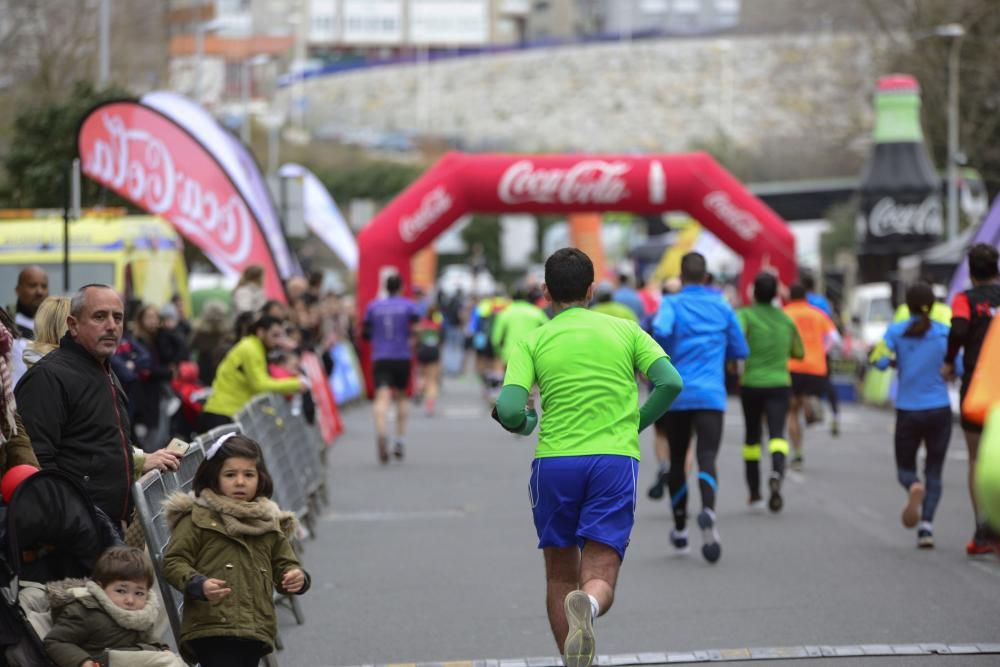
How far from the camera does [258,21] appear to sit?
151 meters

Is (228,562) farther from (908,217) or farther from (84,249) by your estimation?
(908,217)

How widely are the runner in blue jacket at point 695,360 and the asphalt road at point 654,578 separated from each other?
0.51 m

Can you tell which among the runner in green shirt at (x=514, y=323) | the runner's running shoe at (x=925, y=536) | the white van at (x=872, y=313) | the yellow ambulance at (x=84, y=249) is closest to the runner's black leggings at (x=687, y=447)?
the runner's running shoe at (x=925, y=536)

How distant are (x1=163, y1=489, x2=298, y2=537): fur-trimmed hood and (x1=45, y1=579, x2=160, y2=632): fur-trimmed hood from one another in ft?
2.03

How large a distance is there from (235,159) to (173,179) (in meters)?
1.27

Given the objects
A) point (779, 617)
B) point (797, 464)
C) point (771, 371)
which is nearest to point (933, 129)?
point (797, 464)

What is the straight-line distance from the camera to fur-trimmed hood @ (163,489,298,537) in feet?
21.3

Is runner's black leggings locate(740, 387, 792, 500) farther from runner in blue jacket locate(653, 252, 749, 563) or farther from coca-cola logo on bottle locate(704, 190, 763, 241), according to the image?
coca-cola logo on bottle locate(704, 190, 763, 241)

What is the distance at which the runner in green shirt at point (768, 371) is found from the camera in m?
12.7

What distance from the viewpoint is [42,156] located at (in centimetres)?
2050

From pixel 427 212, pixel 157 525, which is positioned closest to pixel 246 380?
pixel 157 525

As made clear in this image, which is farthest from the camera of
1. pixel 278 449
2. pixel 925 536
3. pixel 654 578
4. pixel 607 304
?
pixel 607 304

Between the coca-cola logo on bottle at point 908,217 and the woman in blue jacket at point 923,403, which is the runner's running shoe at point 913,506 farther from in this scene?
the coca-cola logo on bottle at point 908,217

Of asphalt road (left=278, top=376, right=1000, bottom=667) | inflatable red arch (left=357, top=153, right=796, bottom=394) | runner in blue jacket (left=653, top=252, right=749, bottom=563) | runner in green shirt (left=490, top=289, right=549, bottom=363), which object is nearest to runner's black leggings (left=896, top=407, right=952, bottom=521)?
asphalt road (left=278, top=376, right=1000, bottom=667)
